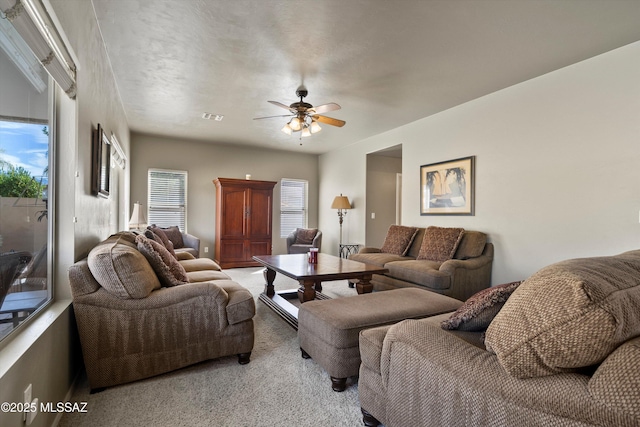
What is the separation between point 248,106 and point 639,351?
14.3 ft

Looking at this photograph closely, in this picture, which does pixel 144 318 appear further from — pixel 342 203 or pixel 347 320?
pixel 342 203

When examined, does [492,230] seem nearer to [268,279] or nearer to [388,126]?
[388,126]

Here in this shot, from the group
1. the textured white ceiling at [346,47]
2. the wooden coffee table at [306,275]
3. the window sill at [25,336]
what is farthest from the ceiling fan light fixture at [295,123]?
the window sill at [25,336]

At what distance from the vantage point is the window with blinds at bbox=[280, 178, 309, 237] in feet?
24.1

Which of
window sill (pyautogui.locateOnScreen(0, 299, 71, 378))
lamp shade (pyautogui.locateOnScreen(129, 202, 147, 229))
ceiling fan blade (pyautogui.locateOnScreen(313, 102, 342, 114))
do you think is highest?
ceiling fan blade (pyautogui.locateOnScreen(313, 102, 342, 114))

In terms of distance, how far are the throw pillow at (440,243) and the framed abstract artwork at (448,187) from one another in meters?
0.35

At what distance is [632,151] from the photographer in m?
2.73

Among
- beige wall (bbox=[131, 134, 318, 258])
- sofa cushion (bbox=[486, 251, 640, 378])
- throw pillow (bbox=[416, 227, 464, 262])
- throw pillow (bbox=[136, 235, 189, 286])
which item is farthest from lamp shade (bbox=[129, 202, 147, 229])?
sofa cushion (bbox=[486, 251, 640, 378])

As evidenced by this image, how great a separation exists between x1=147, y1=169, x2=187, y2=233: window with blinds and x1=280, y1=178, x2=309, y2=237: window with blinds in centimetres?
212

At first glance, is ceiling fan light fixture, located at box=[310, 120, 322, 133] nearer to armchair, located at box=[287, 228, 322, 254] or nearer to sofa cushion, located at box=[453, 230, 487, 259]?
sofa cushion, located at box=[453, 230, 487, 259]

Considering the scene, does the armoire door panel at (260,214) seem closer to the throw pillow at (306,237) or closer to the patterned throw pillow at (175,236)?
the throw pillow at (306,237)

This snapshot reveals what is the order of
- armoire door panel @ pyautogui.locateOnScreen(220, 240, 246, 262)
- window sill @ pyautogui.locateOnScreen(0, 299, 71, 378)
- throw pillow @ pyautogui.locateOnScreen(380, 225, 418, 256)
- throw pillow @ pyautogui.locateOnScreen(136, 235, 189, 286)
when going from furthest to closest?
armoire door panel @ pyautogui.locateOnScreen(220, 240, 246, 262) < throw pillow @ pyautogui.locateOnScreen(380, 225, 418, 256) < throw pillow @ pyautogui.locateOnScreen(136, 235, 189, 286) < window sill @ pyautogui.locateOnScreen(0, 299, 71, 378)

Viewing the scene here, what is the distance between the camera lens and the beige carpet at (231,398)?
1.66 metres

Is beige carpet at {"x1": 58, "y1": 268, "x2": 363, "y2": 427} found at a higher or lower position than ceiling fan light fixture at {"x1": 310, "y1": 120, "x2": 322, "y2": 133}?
lower
